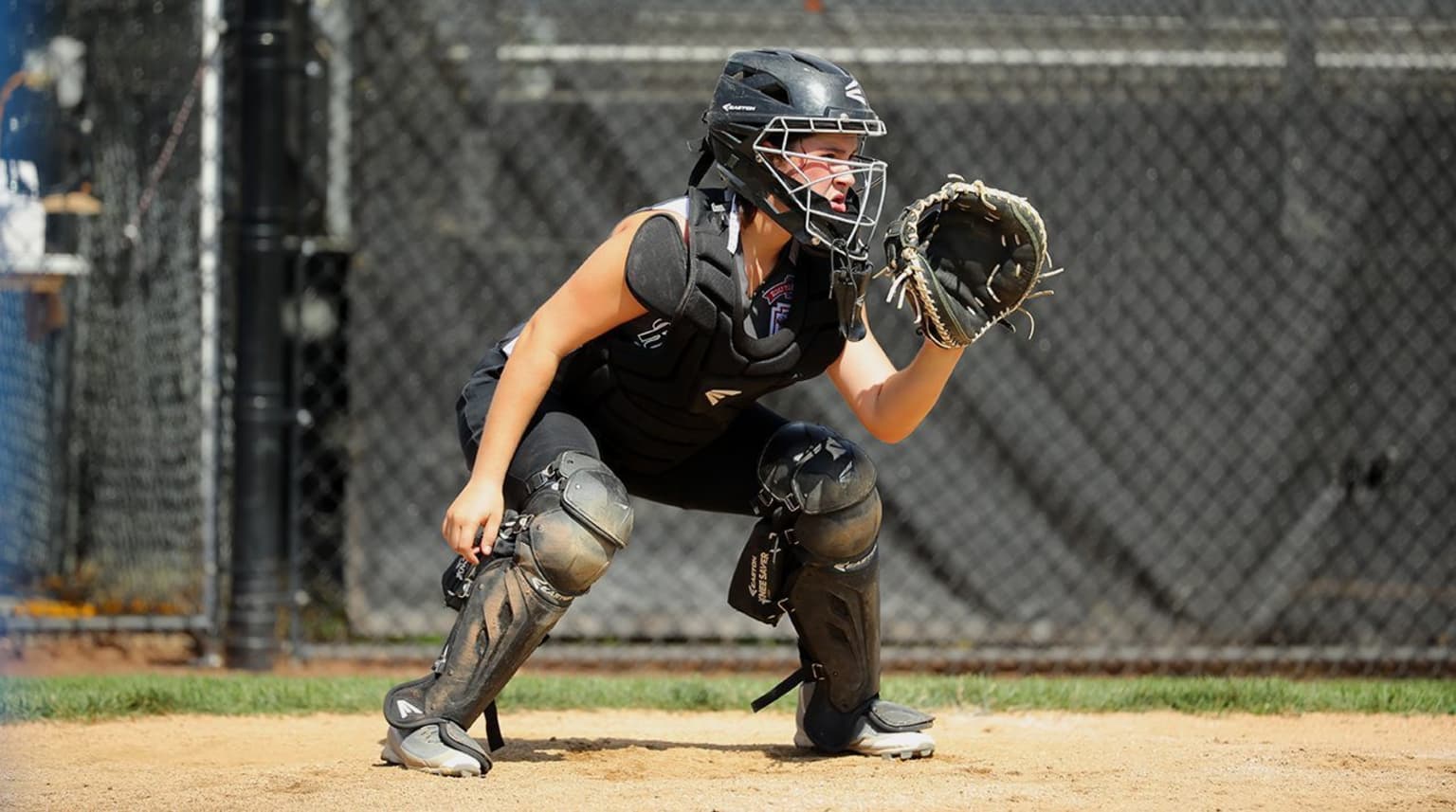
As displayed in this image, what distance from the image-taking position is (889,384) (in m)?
3.58

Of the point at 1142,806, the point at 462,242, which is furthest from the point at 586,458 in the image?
the point at 462,242

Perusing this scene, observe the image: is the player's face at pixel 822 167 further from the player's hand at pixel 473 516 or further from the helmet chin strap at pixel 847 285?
the player's hand at pixel 473 516

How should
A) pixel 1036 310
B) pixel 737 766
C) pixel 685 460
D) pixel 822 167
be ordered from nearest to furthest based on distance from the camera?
pixel 822 167
pixel 737 766
pixel 685 460
pixel 1036 310

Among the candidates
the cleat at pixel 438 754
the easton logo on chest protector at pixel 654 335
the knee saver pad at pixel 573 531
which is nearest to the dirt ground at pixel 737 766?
the cleat at pixel 438 754

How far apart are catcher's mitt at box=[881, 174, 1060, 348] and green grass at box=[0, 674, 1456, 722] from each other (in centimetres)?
165

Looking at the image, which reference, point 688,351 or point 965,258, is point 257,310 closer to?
point 688,351

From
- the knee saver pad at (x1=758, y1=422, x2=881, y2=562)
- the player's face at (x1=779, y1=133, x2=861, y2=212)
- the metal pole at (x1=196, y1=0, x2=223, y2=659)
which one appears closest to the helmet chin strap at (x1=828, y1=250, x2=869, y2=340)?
the player's face at (x1=779, y1=133, x2=861, y2=212)

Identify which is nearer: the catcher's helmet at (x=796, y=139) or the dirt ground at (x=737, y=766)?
the dirt ground at (x=737, y=766)

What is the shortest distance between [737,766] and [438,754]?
0.65 meters

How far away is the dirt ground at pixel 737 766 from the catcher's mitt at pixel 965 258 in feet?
2.96

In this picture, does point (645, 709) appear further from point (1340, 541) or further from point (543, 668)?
point (1340, 541)

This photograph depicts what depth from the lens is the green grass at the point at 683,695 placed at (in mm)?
4551

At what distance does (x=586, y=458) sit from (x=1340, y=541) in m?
2.98

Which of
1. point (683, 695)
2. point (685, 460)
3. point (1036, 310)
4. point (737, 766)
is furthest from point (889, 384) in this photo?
point (1036, 310)
